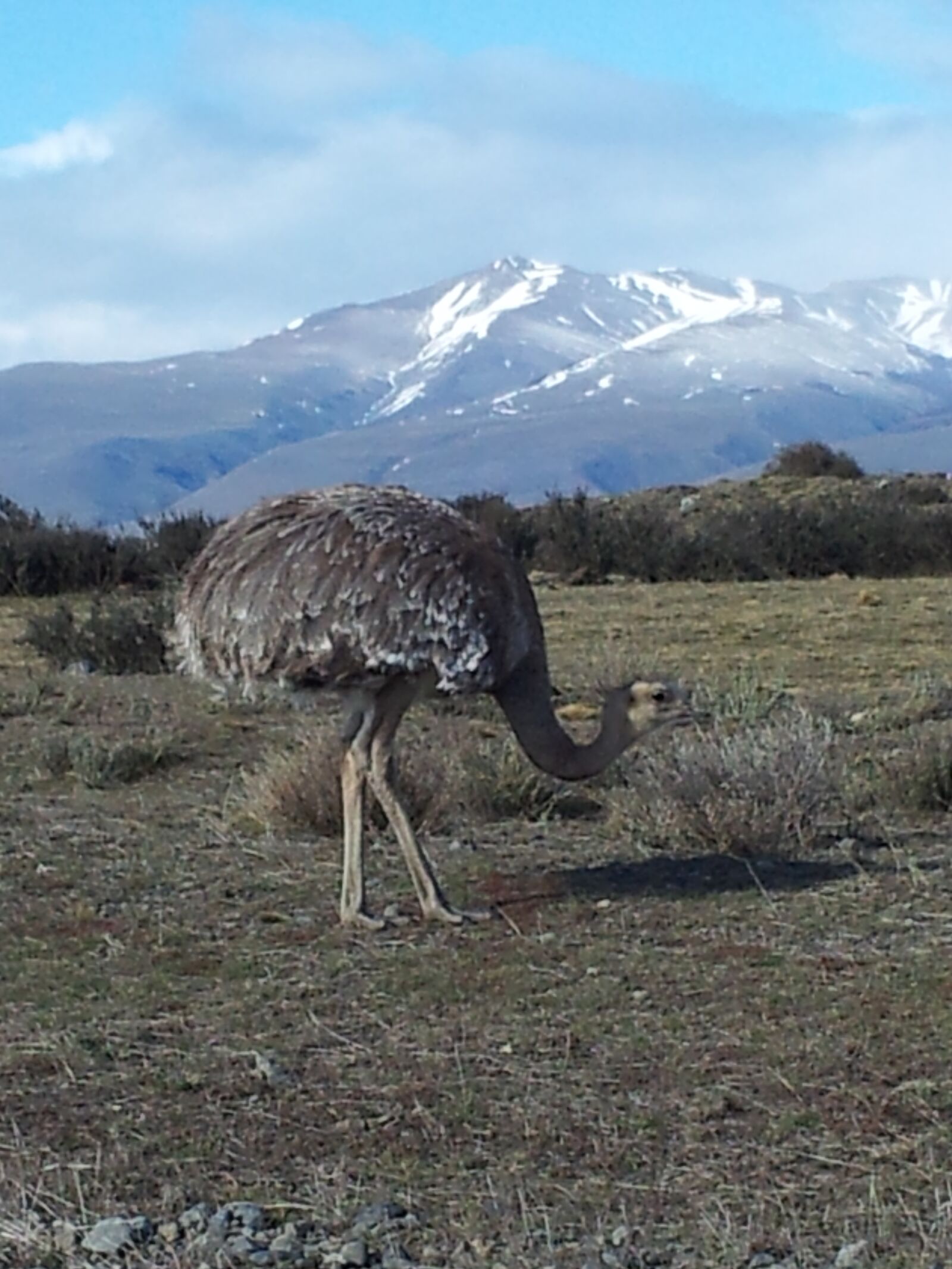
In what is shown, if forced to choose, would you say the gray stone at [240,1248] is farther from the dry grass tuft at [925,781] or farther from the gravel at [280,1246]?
the dry grass tuft at [925,781]

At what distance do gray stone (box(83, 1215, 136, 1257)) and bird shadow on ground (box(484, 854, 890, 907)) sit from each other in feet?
9.92

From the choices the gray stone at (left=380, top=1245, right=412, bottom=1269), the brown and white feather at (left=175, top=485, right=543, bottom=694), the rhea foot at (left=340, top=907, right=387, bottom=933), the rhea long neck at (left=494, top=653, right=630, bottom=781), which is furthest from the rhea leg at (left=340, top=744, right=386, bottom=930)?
the gray stone at (left=380, top=1245, right=412, bottom=1269)

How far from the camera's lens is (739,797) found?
8.59 m

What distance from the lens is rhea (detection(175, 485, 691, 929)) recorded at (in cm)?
755

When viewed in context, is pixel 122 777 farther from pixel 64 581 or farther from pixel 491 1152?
pixel 64 581

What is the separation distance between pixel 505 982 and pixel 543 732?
1.39 metres

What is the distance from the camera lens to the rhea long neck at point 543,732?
8062 millimetres

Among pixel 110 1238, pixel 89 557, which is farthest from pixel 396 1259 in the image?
pixel 89 557

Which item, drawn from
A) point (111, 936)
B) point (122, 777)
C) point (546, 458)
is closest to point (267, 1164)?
point (111, 936)

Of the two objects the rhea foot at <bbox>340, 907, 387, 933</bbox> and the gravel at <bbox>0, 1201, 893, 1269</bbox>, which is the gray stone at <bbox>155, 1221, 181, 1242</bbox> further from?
the rhea foot at <bbox>340, 907, 387, 933</bbox>

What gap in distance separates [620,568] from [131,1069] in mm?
15502

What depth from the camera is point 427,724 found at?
11680mm

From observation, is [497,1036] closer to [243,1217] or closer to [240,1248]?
[243,1217]

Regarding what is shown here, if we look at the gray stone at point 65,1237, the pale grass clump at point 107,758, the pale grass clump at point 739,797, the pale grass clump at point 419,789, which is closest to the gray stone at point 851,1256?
the gray stone at point 65,1237
